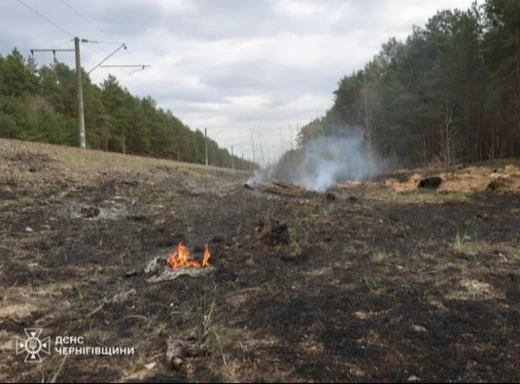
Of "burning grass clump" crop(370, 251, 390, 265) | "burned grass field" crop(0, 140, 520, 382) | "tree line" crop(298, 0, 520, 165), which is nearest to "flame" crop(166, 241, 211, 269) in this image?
"burned grass field" crop(0, 140, 520, 382)

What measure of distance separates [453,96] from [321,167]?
41.5 feet

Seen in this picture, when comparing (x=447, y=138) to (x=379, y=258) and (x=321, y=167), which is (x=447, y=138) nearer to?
(x=321, y=167)

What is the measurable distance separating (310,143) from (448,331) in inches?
805

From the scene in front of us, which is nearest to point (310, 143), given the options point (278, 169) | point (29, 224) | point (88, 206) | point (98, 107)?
point (278, 169)

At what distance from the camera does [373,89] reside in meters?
39.7

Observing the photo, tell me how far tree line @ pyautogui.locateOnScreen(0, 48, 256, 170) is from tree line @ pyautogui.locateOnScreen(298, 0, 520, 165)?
44.2ft

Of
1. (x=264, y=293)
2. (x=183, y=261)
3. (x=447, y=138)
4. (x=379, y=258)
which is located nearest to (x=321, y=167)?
(x=447, y=138)

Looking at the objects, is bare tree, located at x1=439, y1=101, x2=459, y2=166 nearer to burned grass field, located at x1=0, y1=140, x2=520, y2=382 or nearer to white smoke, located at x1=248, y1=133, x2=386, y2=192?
white smoke, located at x1=248, y1=133, x2=386, y2=192

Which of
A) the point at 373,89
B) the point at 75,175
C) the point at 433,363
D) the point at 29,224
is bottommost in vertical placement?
the point at 433,363

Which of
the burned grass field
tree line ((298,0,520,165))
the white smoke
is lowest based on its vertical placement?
the burned grass field

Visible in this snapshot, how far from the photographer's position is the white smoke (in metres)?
21.5

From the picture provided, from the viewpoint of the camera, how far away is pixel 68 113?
147 feet

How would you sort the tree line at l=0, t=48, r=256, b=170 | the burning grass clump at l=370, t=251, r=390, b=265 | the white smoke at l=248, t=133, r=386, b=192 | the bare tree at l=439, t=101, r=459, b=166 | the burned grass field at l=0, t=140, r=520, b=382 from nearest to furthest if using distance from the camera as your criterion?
the burned grass field at l=0, t=140, r=520, b=382 < the burning grass clump at l=370, t=251, r=390, b=265 < the bare tree at l=439, t=101, r=459, b=166 < the white smoke at l=248, t=133, r=386, b=192 < the tree line at l=0, t=48, r=256, b=170

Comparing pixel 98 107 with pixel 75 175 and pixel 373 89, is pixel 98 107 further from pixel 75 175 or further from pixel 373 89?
pixel 75 175
